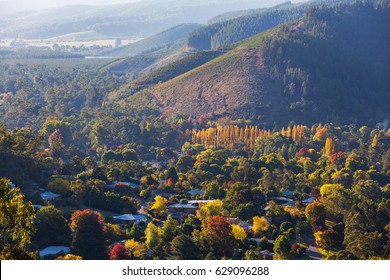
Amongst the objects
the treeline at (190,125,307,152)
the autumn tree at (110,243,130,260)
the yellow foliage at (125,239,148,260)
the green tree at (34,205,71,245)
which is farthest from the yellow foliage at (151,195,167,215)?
the treeline at (190,125,307,152)

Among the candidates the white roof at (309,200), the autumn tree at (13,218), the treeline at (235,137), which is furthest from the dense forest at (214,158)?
A: the treeline at (235,137)

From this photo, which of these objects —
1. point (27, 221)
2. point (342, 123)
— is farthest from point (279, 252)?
point (342, 123)

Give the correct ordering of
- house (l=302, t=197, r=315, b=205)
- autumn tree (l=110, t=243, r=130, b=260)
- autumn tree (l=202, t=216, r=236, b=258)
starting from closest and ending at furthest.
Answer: autumn tree (l=110, t=243, r=130, b=260) < autumn tree (l=202, t=216, r=236, b=258) < house (l=302, t=197, r=315, b=205)

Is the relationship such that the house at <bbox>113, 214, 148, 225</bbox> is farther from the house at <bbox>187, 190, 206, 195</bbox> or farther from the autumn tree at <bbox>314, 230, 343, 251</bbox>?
the house at <bbox>187, 190, 206, 195</bbox>

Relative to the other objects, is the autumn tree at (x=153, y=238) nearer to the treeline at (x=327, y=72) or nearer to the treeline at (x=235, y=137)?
the treeline at (x=235, y=137)

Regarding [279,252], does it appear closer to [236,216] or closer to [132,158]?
[236,216]

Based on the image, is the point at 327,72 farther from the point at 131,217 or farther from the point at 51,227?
the point at 51,227
